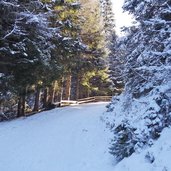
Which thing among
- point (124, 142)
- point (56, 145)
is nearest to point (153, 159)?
point (124, 142)

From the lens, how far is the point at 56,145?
47.5 feet

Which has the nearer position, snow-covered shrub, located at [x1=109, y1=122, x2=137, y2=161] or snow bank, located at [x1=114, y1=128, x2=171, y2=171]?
snow bank, located at [x1=114, y1=128, x2=171, y2=171]

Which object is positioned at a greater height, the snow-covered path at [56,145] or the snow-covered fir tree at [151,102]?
the snow-covered fir tree at [151,102]

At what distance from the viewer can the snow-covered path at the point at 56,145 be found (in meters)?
11.4

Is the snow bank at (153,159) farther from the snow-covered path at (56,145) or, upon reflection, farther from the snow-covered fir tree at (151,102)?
the snow-covered path at (56,145)

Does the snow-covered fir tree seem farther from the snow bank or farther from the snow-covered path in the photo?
the snow-covered path

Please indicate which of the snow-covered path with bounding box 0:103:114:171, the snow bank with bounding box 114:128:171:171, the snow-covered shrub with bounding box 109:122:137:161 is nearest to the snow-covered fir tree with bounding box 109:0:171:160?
the snow-covered shrub with bounding box 109:122:137:161

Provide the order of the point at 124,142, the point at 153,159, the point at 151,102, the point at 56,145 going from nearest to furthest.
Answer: the point at 153,159 < the point at 124,142 < the point at 151,102 < the point at 56,145

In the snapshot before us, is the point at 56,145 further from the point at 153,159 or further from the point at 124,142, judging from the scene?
the point at 153,159

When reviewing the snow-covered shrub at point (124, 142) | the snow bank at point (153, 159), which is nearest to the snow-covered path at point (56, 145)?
the snow-covered shrub at point (124, 142)

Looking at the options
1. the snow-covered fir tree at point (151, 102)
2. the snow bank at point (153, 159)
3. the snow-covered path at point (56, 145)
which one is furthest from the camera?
Result: the snow-covered path at point (56, 145)

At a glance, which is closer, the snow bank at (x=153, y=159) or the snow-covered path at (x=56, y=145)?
the snow bank at (x=153, y=159)

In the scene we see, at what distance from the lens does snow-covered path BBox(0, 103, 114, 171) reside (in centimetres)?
1138

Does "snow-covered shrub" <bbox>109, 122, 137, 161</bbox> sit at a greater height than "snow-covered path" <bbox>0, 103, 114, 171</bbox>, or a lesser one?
greater
